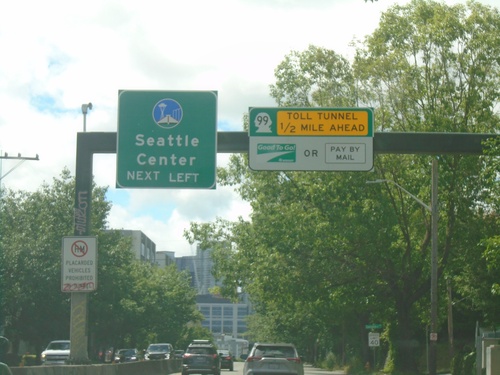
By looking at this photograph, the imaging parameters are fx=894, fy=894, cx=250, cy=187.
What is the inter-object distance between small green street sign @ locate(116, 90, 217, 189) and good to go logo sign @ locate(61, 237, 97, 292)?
1511mm

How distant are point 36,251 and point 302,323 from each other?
3133 centimetres

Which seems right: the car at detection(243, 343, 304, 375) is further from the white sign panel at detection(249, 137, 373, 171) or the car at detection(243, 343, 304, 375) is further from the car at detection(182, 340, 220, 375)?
the car at detection(182, 340, 220, 375)

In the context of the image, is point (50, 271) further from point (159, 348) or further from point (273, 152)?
point (273, 152)

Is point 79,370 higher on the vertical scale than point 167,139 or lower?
lower

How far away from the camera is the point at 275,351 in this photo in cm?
2686

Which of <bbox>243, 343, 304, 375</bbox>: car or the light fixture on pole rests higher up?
the light fixture on pole

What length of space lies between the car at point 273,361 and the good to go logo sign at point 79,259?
417 inches

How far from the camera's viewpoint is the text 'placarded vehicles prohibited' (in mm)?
17906

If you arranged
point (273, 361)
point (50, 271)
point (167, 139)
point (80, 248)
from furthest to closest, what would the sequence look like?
point (50, 271)
point (273, 361)
point (167, 139)
point (80, 248)

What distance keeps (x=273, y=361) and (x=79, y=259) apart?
10836 millimetres

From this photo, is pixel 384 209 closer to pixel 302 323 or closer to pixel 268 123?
pixel 268 123

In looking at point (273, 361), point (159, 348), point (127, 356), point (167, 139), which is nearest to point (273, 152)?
point (167, 139)

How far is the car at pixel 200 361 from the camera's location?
4047 centimetres

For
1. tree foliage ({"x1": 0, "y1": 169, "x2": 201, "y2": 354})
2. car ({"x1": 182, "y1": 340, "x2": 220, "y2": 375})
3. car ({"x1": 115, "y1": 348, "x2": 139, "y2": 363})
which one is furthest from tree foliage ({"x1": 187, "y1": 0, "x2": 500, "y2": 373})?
car ({"x1": 115, "y1": 348, "x2": 139, "y2": 363})
